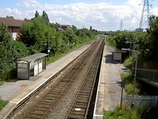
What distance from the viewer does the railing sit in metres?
16.6

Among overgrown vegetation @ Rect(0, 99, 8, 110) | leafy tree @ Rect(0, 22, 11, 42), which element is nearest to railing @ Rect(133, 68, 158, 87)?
overgrown vegetation @ Rect(0, 99, 8, 110)

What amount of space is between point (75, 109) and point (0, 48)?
37.2 ft

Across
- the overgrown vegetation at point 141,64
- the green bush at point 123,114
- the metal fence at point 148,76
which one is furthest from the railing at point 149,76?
the green bush at point 123,114

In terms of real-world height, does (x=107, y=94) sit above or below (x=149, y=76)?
below

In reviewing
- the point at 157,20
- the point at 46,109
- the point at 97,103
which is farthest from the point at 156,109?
the point at 157,20

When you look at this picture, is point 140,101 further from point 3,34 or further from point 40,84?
point 3,34

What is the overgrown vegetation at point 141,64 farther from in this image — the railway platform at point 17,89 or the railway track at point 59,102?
the railway platform at point 17,89

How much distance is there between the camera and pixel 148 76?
18.0 meters

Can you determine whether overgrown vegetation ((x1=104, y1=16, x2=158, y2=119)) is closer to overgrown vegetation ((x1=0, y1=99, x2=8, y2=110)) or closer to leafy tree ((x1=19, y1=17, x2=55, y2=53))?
overgrown vegetation ((x1=0, y1=99, x2=8, y2=110))

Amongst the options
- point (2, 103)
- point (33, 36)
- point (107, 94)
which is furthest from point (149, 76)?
point (33, 36)

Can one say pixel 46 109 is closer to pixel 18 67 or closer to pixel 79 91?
pixel 79 91

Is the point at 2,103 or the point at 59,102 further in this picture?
the point at 59,102

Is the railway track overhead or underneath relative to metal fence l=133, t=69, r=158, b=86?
underneath

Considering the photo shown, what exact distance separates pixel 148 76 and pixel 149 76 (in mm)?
220
